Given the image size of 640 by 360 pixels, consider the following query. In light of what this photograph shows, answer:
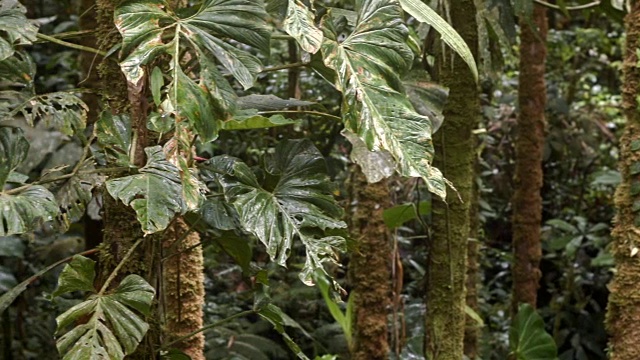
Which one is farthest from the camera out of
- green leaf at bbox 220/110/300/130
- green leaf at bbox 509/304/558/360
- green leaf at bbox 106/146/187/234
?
green leaf at bbox 509/304/558/360

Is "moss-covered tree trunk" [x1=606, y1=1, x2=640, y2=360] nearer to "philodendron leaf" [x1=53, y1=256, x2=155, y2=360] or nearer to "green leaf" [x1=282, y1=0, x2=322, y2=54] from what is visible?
"green leaf" [x1=282, y1=0, x2=322, y2=54]

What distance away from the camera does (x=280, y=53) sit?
4.40 metres

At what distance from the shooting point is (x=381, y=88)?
1.23 m

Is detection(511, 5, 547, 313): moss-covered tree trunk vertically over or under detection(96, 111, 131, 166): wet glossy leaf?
under

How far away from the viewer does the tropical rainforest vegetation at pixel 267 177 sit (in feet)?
3.96

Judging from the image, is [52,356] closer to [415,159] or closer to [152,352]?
[152,352]

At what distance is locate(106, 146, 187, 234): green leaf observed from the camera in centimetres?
122

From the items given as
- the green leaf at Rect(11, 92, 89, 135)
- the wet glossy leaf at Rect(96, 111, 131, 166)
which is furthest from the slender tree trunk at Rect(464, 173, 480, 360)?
the wet glossy leaf at Rect(96, 111, 131, 166)

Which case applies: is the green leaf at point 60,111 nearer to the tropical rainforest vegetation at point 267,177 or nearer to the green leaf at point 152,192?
the tropical rainforest vegetation at point 267,177

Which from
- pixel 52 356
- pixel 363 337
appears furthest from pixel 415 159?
pixel 52 356

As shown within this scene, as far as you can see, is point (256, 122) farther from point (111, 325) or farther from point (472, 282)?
point (472, 282)

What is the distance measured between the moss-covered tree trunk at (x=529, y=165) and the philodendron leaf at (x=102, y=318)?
345 centimetres

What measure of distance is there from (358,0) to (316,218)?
42 centimetres

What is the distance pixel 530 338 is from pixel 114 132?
2526 millimetres
